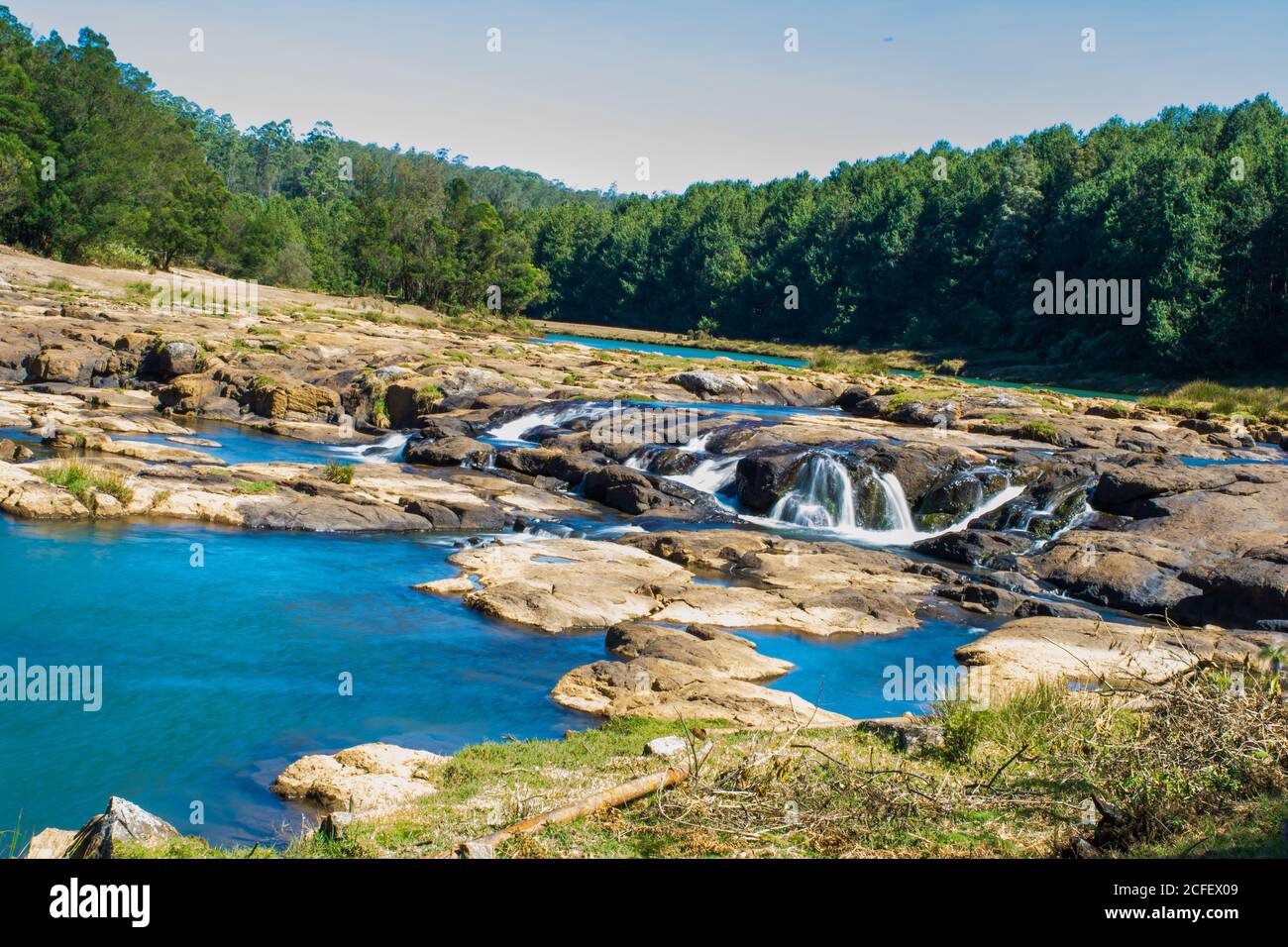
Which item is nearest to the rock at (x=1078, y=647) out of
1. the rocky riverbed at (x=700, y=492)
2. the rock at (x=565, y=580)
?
the rocky riverbed at (x=700, y=492)

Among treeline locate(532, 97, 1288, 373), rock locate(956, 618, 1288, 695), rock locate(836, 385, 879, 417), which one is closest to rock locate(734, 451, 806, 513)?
rock locate(956, 618, 1288, 695)

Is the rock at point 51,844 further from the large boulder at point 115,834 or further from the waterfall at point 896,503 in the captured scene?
the waterfall at point 896,503

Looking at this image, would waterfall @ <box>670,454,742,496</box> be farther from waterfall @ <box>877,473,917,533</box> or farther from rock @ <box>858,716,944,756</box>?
rock @ <box>858,716,944,756</box>

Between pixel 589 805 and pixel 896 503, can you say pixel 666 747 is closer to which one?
pixel 589 805

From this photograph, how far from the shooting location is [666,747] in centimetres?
1016

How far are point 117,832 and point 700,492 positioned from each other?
21.8 metres

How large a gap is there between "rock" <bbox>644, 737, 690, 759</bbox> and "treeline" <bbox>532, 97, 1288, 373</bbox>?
59.4 metres

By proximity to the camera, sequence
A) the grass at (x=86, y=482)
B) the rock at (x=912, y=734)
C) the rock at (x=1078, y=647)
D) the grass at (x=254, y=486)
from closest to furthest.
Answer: the rock at (x=912, y=734)
the rock at (x=1078, y=647)
the grass at (x=86, y=482)
the grass at (x=254, y=486)

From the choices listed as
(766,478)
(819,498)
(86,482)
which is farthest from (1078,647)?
(86,482)

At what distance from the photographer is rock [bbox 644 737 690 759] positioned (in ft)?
32.8

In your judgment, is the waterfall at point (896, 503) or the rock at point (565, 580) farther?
the waterfall at point (896, 503)

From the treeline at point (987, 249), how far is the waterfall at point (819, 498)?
42693 mm

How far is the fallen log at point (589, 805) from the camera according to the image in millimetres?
6730
